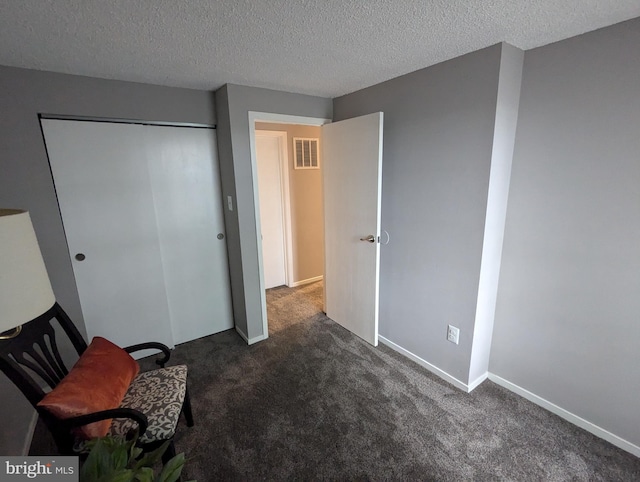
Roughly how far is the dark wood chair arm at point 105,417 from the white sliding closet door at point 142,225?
1.36m

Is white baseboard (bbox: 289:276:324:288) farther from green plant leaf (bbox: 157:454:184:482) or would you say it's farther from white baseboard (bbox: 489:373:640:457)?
green plant leaf (bbox: 157:454:184:482)

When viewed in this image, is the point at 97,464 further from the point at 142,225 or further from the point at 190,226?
the point at 190,226

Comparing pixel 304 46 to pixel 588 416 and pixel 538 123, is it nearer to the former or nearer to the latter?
pixel 538 123

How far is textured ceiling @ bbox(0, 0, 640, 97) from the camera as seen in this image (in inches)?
46.9

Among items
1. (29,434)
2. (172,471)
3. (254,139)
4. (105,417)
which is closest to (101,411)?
(105,417)

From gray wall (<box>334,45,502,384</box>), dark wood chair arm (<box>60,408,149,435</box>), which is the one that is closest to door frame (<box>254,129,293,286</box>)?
gray wall (<box>334,45,502,384</box>)

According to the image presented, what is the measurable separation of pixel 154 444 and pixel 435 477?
136cm

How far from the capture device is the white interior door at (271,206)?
3.48 m

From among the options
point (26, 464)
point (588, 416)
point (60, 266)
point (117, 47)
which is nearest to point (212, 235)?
point (60, 266)

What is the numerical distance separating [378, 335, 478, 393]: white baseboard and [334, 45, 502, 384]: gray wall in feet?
0.09

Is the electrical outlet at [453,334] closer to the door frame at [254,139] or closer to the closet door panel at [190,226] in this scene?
the door frame at [254,139]

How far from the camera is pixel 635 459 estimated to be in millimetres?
1514

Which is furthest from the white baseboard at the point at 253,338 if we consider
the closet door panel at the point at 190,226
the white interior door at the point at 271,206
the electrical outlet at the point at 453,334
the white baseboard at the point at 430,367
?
the electrical outlet at the point at 453,334

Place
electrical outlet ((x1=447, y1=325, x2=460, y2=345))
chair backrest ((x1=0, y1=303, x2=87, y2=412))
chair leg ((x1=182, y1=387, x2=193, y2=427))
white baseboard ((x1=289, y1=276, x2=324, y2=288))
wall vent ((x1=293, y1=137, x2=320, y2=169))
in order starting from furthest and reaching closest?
white baseboard ((x1=289, y1=276, x2=324, y2=288)) → wall vent ((x1=293, y1=137, x2=320, y2=169)) → electrical outlet ((x1=447, y1=325, x2=460, y2=345)) → chair leg ((x1=182, y1=387, x2=193, y2=427)) → chair backrest ((x1=0, y1=303, x2=87, y2=412))
